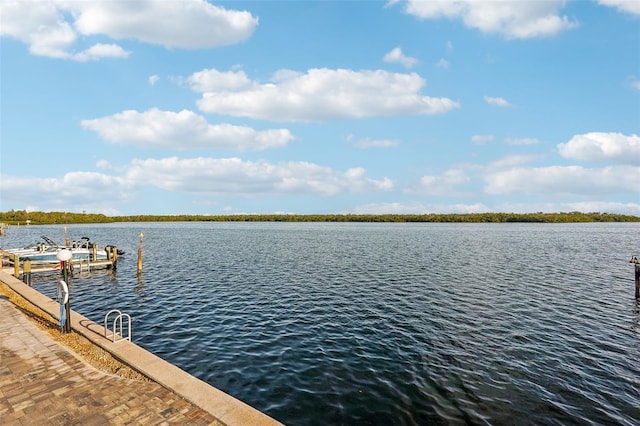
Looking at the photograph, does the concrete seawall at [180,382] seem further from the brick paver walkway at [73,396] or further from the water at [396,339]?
the water at [396,339]

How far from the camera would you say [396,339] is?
1495cm

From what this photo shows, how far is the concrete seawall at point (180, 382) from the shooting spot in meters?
7.40

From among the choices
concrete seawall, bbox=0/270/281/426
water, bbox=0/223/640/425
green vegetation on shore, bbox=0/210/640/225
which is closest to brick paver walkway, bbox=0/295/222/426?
concrete seawall, bbox=0/270/281/426

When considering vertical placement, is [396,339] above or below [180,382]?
below

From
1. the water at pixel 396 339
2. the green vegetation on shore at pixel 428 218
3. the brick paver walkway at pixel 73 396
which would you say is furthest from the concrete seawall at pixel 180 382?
the green vegetation on shore at pixel 428 218

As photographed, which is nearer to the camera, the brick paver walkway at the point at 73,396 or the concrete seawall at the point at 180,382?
the brick paver walkway at the point at 73,396

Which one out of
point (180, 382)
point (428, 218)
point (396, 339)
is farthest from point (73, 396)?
point (428, 218)

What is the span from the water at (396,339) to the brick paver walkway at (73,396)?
109 inches

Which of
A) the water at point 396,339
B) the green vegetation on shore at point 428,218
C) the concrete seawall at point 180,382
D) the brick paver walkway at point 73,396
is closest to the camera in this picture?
the brick paver walkway at point 73,396

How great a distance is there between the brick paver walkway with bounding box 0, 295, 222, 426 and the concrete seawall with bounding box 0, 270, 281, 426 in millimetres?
190

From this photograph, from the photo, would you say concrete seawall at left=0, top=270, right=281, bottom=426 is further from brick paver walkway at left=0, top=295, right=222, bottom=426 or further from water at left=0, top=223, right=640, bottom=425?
water at left=0, top=223, right=640, bottom=425

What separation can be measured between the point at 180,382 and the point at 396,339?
9.47m

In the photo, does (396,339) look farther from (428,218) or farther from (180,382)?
(428,218)

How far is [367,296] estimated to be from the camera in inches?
886
